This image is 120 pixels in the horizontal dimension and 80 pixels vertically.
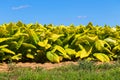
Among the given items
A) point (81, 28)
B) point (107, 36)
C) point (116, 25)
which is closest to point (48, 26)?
point (81, 28)

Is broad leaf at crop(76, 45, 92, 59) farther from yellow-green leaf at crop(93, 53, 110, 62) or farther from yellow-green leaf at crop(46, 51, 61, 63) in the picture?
yellow-green leaf at crop(46, 51, 61, 63)

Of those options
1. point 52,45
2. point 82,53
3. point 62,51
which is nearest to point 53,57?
point 62,51

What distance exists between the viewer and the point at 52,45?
1071cm

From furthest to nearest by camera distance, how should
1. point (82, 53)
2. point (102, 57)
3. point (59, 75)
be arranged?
1. point (102, 57)
2. point (82, 53)
3. point (59, 75)

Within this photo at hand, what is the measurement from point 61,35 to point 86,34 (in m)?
0.96

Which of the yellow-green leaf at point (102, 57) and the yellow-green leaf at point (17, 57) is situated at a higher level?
the yellow-green leaf at point (17, 57)

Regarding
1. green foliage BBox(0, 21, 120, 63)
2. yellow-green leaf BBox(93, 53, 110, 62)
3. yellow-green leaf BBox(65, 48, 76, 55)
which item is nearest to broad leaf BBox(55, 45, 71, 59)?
green foliage BBox(0, 21, 120, 63)

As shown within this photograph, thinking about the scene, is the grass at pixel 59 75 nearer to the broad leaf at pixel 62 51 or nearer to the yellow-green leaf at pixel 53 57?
the yellow-green leaf at pixel 53 57

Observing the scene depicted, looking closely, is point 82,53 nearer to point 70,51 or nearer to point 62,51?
point 70,51

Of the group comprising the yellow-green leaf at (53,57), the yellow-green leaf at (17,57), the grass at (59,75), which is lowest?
the grass at (59,75)

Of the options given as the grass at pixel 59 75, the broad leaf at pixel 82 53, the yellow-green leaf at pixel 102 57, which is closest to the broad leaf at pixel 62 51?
the broad leaf at pixel 82 53

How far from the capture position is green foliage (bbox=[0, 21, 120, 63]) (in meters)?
10.3

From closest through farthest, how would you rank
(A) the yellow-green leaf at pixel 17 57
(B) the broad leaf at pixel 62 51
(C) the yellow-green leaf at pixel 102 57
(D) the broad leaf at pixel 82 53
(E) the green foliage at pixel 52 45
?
(A) the yellow-green leaf at pixel 17 57 → (E) the green foliage at pixel 52 45 → (B) the broad leaf at pixel 62 51 → (D) the broad leaf at pixel 82 53 → (C) the yellow-green leaf at pixel 102 57

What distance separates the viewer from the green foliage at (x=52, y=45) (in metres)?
10.3
